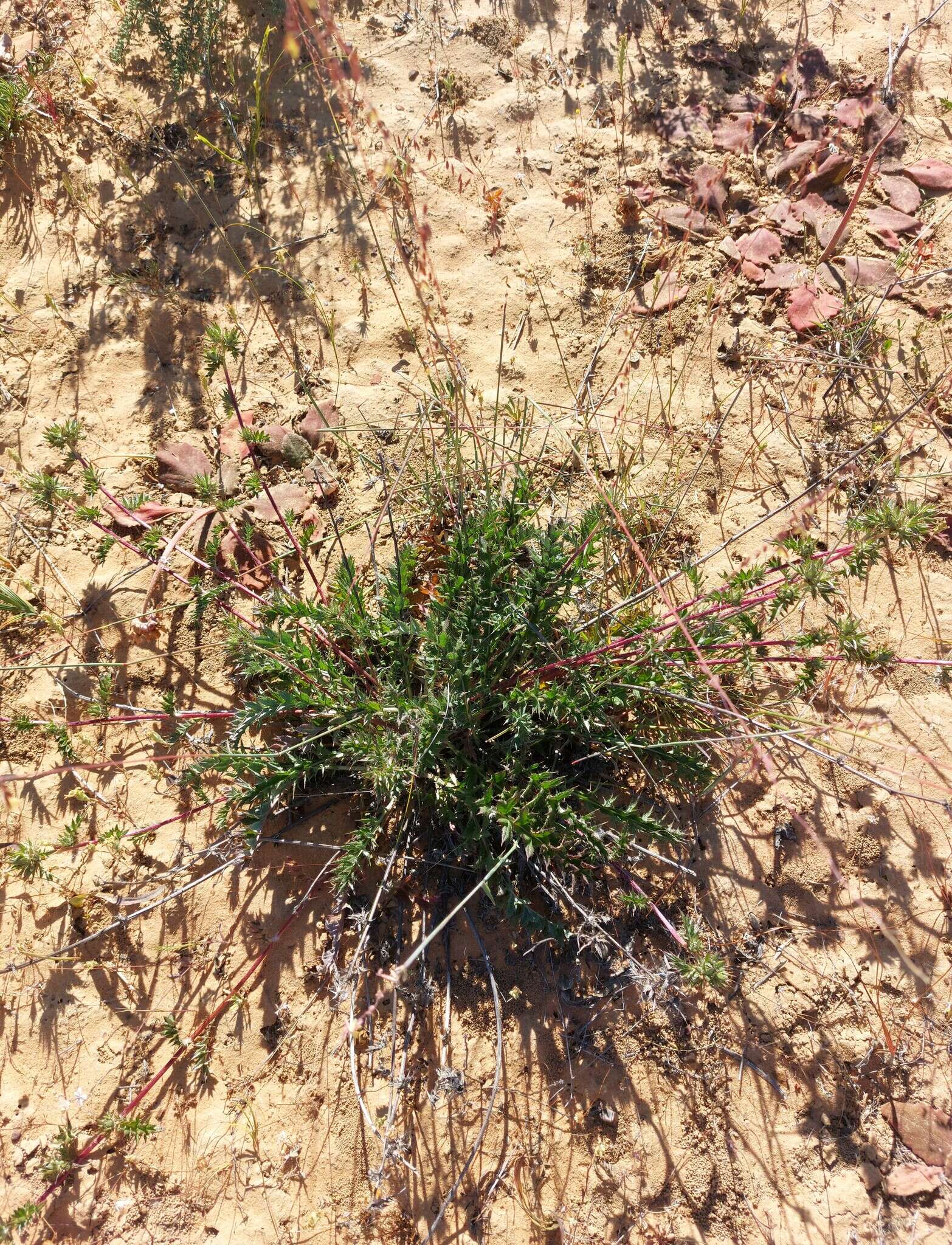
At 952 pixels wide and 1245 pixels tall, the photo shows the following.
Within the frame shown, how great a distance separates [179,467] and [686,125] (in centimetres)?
278

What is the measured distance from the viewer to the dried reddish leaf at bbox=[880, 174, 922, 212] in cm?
346

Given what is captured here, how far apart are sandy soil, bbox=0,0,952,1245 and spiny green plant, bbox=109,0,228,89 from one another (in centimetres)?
11

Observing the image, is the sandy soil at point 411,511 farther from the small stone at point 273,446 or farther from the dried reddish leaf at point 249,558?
the dried reddish leaf at point 249,558

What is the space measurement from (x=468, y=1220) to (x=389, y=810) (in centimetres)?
113

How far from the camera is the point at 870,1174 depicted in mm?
2223

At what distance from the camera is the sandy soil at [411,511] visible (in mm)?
2225

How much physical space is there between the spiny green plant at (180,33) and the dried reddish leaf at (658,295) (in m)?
2.27

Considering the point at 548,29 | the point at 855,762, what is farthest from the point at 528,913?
the point at 548,29

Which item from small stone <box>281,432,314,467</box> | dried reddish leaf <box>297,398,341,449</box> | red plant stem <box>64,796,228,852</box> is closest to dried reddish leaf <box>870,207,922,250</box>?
dried reddish leaf <box>297,398,341,449</box>

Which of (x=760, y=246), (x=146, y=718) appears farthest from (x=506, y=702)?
(x=760, y=246)

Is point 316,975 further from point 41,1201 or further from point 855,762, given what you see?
point 855,762

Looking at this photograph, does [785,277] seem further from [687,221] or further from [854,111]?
[854,111]

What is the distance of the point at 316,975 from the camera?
94.3 inches

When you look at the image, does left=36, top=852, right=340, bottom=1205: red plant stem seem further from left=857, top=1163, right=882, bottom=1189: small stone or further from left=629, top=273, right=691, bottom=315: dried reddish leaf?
left=629, top=273, right=691, bottom=315: dried reddish leaf
